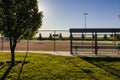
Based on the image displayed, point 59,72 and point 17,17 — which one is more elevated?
point 17,17

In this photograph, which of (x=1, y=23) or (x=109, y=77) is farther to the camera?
(x=1, y=23)

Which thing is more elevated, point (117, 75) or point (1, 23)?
point (1, 23)

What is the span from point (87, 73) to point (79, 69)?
1.10m

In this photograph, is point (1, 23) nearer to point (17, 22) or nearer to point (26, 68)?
point (17, 22)

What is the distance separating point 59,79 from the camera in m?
12.7

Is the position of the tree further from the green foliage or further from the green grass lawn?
the green grass lawn

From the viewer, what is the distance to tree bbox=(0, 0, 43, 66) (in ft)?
52.3

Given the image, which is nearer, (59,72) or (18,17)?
(59,72)

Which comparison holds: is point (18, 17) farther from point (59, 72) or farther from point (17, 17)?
point (59, 72)

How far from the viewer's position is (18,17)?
53.2 feet

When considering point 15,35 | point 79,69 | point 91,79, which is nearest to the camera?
point 91,79

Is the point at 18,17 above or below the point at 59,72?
above

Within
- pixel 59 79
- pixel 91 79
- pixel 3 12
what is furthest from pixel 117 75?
pixel 3 12

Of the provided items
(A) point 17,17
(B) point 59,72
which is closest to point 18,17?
(A) point 17,17
